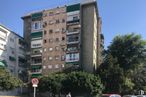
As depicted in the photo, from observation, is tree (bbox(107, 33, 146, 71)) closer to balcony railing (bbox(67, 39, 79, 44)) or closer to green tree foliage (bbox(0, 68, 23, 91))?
balcony railing (bbox(67, 39, 79, 44))

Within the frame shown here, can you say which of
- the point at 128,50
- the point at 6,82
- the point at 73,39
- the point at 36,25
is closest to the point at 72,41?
the point at 73,39

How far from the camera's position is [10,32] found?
207ft

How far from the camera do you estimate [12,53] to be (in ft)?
209

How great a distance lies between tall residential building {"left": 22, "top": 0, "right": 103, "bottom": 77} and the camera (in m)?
61.1

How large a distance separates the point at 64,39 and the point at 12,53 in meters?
11.8

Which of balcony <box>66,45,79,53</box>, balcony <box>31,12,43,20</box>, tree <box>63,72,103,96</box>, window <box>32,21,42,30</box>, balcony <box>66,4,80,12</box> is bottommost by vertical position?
tree <box>63,72,103,96</box>

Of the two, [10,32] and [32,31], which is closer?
[10,32]

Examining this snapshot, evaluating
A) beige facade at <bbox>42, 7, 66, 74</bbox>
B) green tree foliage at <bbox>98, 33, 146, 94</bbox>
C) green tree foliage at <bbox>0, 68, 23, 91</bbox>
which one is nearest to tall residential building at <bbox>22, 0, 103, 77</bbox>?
beige facade at <bbox>42, 7, 66, 74</bbox>

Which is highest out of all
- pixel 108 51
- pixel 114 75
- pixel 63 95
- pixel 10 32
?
pixel 10 32

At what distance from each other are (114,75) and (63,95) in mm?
10776

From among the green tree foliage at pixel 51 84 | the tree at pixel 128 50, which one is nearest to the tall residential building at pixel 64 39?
the tree at pixel 128 50

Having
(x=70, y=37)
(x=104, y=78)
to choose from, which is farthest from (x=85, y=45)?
(x=104, y=78)

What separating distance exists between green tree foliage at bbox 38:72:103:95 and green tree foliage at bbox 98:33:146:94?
307 centimetres

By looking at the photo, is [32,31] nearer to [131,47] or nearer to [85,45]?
[85,45]
